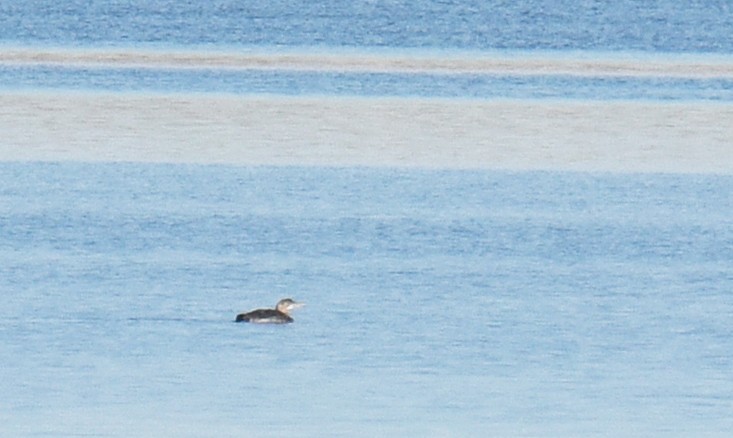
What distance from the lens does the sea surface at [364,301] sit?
34.6 ft

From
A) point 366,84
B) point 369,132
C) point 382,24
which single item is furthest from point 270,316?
point 382,24

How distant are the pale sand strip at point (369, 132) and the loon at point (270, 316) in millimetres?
7534

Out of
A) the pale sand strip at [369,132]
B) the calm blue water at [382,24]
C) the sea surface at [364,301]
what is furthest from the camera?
the calm blue water at [382,24]

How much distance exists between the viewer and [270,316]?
1234cm

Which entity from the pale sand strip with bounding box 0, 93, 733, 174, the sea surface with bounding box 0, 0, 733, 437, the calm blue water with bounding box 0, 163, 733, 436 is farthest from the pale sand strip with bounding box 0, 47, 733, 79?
the calm blue water with bounding box 0, 163, 733, 436

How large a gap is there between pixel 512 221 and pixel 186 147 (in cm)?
521

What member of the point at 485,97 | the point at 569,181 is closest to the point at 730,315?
the point at 569,181

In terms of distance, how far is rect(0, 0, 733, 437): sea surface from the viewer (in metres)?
10.6

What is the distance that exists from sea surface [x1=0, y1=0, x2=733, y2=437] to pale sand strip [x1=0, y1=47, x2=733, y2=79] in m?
12.0

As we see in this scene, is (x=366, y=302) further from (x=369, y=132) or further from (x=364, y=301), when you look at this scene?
(x=369, y=132)

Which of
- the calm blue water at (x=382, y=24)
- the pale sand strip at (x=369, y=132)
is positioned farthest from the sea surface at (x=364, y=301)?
the calm blue water at (x=382, y=24)

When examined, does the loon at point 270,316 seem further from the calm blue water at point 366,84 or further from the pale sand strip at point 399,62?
the pale sand strip at point 399,62

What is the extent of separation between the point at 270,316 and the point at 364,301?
1.01m

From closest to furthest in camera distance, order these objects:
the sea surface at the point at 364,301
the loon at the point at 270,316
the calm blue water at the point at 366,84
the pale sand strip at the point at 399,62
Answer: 1. the sea surface at the point at 364,301
2. the loon at the point at 270,316
3. the calm blue water at the point at 366,84
4. the pale sand strip at the point at 399,62
